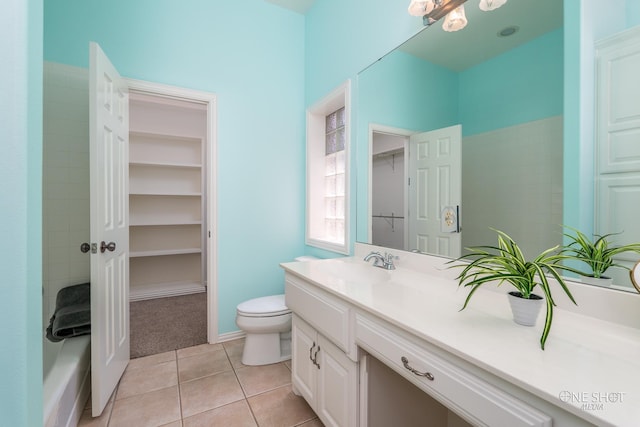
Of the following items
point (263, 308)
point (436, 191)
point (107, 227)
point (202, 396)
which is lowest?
point (202, 396)

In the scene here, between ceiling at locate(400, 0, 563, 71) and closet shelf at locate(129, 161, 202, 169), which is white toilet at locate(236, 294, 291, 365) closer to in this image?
ceiling at locate(400, 0, 563, 71)

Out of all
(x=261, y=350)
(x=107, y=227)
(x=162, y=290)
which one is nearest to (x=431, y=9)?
(x=107, y=227)

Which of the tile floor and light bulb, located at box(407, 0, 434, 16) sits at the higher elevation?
light bulb, located at box(407, 0, 434, 16)

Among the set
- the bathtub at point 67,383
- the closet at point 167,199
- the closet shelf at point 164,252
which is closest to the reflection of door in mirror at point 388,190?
the bathtub at point 67,383

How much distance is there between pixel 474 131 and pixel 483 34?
1.42 feet

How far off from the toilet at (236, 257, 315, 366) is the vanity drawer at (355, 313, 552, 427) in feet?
3.67

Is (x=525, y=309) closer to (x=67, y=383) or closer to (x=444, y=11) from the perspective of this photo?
(x=444, y=11)

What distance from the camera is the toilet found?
197 centimetres

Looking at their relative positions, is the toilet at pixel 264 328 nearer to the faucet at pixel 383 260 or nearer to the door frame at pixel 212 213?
the door frame at pixel 212 213

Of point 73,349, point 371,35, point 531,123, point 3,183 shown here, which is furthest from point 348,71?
point 73,349

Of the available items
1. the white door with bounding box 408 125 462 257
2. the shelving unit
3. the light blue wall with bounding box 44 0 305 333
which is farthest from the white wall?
the white door with bounding box 408 125 462 257

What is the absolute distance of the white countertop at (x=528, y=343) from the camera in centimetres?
51

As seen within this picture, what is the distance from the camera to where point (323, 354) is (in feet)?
4.38

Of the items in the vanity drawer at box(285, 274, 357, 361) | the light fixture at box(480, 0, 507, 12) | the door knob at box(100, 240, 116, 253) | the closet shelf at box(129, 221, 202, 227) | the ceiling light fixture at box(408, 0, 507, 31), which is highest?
the ceiling light fixture at box(408, 0, 507, 31)
